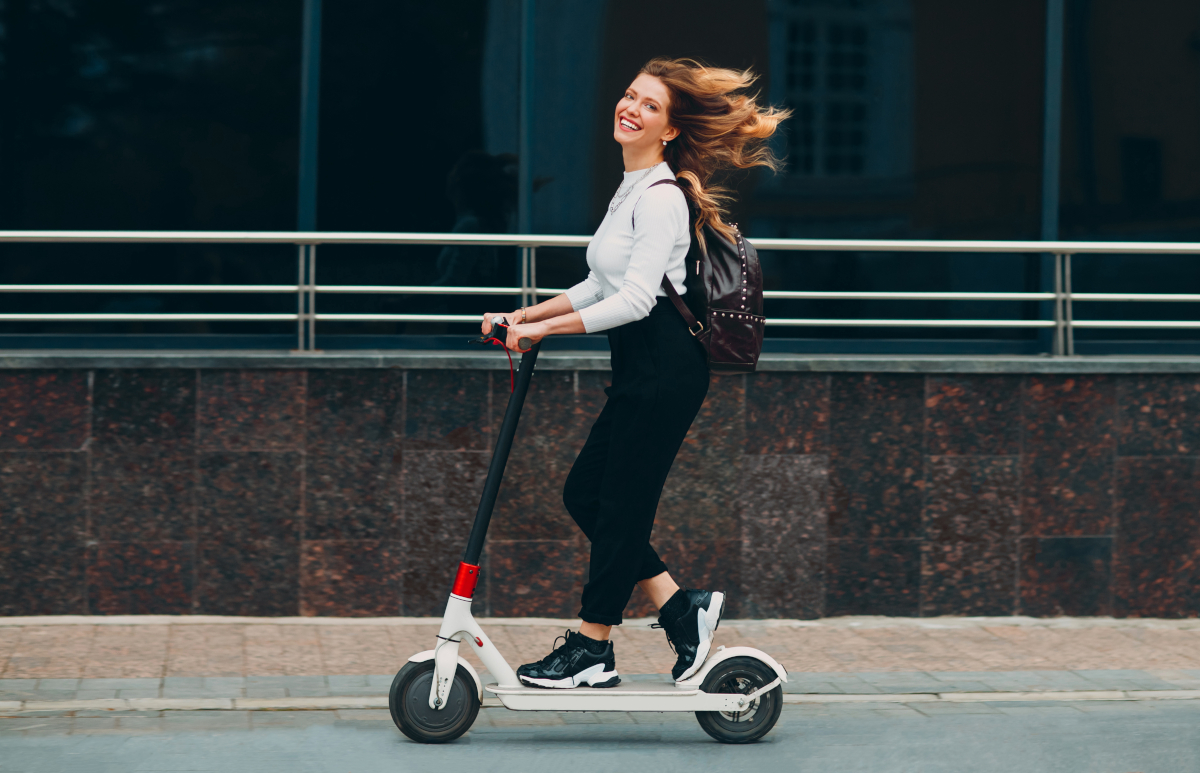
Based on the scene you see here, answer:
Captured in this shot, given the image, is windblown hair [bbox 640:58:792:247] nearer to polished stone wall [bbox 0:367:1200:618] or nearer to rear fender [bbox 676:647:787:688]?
rear fender [bbox 676:647:787:688]

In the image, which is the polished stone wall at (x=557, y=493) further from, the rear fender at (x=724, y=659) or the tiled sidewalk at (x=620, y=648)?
the rear fender at (x=724, y=659)

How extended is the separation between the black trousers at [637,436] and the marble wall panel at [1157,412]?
3.27 m

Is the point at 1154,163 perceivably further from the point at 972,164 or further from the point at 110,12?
the point at 110,12

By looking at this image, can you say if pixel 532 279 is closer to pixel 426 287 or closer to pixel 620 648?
pixel 426 287

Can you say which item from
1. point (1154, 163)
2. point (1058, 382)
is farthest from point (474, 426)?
point (1154, 163)

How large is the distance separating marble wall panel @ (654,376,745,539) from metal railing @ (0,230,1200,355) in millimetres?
608

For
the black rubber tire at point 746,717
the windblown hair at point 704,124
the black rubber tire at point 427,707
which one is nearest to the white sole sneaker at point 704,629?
the black rubber tire at point 746,717

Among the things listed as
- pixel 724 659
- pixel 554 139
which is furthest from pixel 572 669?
pixel 554 139

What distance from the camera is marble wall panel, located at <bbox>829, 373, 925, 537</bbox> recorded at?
22.3 ft

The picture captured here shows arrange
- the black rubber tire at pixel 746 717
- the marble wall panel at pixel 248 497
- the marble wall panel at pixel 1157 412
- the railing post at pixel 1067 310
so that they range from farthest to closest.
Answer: the railing post at pixel 1067 310 < the marble wall panel at pixel 1157 412 < the marble wall panel at pixel 248 497 < the black rubber tire at pixel 746 717

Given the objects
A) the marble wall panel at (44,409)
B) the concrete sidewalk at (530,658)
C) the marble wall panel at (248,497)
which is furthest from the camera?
the marble wall panel at (248,497)

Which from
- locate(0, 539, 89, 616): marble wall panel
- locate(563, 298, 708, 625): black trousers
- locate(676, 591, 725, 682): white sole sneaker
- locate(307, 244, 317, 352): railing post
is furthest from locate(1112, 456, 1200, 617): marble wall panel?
locate(0, 539, 89, 616): marble wall panel

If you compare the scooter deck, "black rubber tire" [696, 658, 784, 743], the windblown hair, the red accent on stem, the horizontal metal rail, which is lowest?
"black rubber tire" [696, 658, 784, 743]

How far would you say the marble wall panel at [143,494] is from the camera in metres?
6.36
